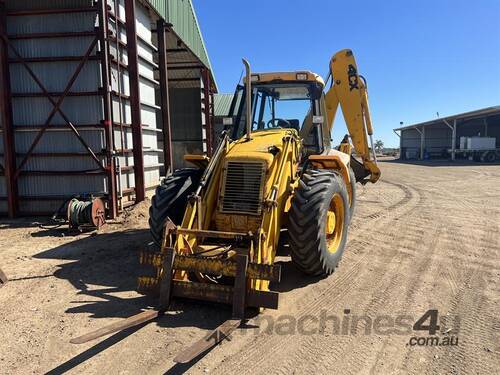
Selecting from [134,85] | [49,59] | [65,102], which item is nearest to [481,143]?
[134,85]

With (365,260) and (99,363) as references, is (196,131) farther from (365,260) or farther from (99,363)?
(99,363)

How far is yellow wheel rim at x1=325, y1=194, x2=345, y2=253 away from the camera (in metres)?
5.91

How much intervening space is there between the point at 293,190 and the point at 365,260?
185 centimetres

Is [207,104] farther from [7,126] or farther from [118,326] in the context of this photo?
[118,326]

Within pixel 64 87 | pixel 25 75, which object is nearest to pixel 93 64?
pixel 64 87

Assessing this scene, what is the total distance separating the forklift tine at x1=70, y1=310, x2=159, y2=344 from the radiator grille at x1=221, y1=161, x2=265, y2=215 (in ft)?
5.29

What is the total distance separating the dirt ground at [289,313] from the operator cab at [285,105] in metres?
2.10

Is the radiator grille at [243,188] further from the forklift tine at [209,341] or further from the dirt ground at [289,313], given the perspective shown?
the forklift tine at [209,341]

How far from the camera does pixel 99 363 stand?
3.57 meters

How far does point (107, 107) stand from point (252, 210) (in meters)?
5.83

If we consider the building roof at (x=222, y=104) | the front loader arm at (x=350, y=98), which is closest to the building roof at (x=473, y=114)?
the building roof at (x=222, y=104)

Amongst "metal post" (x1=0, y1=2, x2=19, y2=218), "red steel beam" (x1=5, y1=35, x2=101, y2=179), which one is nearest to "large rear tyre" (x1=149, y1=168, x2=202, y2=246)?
"red steel beam" (x1=5, y1=35, x2=101, y2=179)

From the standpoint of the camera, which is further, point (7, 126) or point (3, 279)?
point (7, 126)

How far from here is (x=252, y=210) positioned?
5223mm
